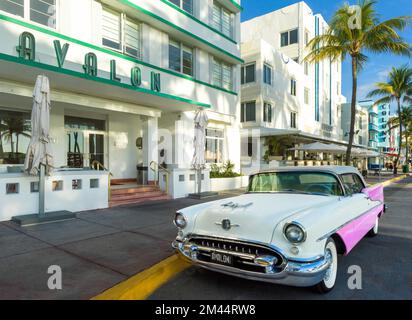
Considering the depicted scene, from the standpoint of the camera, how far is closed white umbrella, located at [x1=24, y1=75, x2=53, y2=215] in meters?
7.00

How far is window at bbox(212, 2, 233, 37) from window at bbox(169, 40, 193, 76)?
2843 mm

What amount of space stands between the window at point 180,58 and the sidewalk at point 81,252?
825 centimetres

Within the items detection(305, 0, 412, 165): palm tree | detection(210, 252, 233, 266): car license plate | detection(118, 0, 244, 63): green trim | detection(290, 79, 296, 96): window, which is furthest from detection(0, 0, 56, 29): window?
detection(290, 79, 296, 96): window

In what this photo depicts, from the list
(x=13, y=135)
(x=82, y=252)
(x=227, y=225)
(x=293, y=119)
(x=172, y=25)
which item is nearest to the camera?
(x=227, y=225)

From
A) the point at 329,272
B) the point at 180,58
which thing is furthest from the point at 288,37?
the point at 329,272

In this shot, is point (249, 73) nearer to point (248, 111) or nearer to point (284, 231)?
point (248, 111)

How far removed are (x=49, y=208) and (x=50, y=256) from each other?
339 centimetres

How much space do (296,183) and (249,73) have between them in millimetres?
17526

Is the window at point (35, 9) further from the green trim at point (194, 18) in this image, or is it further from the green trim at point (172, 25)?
the green trim at point (194, 18)

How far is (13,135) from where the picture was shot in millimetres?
9711

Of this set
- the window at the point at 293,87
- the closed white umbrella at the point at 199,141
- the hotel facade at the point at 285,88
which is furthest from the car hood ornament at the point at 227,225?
the window at the point at 293,87

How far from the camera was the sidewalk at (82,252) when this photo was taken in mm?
3596

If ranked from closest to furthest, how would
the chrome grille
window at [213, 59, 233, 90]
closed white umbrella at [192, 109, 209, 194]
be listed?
the chrome grille
closed white umbrella at [192, 109, 209, 194]
window at [213, 59, 233, 90]

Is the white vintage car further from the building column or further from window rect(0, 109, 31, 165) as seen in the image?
window rect(0, 109, 31, 165)
